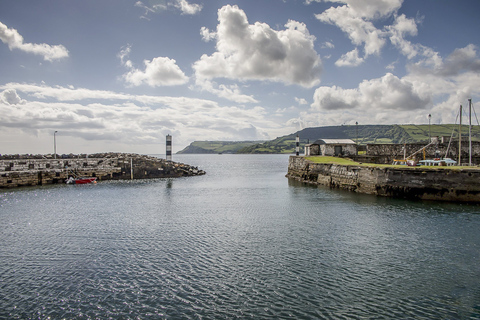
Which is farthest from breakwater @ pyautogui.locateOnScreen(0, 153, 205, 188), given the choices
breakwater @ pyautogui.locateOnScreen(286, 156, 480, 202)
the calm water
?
breakwater @ pyautogui.locateOnScreen(286, 156, 480, 202)

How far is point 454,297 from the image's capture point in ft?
33.3

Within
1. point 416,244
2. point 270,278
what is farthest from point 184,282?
point 416,244

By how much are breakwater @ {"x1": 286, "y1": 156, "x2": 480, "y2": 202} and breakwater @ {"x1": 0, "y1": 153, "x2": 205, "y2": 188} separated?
3833 centimetres

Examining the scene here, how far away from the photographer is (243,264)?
43.5 ft

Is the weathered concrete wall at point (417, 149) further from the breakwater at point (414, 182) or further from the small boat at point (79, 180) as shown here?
the small boat at point (79, 180)

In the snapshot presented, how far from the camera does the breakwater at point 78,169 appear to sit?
45.9m

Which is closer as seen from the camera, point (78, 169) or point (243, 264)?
point (243, 264)

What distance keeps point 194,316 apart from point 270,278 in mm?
3830

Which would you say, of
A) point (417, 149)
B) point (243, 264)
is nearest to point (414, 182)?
point (417, 149)

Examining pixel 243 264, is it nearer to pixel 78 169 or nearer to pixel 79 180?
pixel 79 180

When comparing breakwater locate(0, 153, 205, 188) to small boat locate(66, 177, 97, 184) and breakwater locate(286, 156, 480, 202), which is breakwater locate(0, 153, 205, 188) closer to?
small boat locate(66, 177, 97, 184)

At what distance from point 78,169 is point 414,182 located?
5522 centimetres

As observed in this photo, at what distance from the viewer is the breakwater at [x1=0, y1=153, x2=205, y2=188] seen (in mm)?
45906

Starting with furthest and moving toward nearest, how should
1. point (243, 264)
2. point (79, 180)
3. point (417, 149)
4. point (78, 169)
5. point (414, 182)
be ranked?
1. point (78, 169)
2. point (417, 149)
3. point (79, 180)
4. point (414, 182)
5. point (243, 264)
